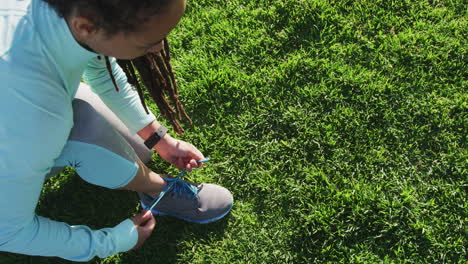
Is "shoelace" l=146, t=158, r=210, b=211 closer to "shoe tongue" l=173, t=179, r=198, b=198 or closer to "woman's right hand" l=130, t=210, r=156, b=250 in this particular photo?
"shoe tongue" l=173, t=179, r=198, b=198

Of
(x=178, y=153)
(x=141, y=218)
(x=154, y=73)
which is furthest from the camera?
(x=178, y=153)

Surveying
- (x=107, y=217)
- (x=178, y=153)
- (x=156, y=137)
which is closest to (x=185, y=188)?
(x=178, y=153)

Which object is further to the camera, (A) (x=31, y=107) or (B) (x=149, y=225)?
(B) (x=149, y=225)

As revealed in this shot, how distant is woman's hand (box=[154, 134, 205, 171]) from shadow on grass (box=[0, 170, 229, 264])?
348mm

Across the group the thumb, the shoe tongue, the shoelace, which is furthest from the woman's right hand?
the shoe tongue

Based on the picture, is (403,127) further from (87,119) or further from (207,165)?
(87,119)

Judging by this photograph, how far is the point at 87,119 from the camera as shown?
1.72 meters

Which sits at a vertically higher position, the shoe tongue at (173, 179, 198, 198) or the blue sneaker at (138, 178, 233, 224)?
the shoe tongue at (173, 179, 198, 198)

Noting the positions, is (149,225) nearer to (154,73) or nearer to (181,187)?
(181,187)

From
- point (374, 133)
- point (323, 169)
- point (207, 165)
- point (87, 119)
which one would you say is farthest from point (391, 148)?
point (87, 119)

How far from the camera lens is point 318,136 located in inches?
96.0

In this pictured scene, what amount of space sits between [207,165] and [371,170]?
0.96 meters

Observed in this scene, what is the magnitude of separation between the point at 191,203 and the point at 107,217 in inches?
19.9

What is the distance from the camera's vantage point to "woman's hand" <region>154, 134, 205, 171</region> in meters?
2.11
